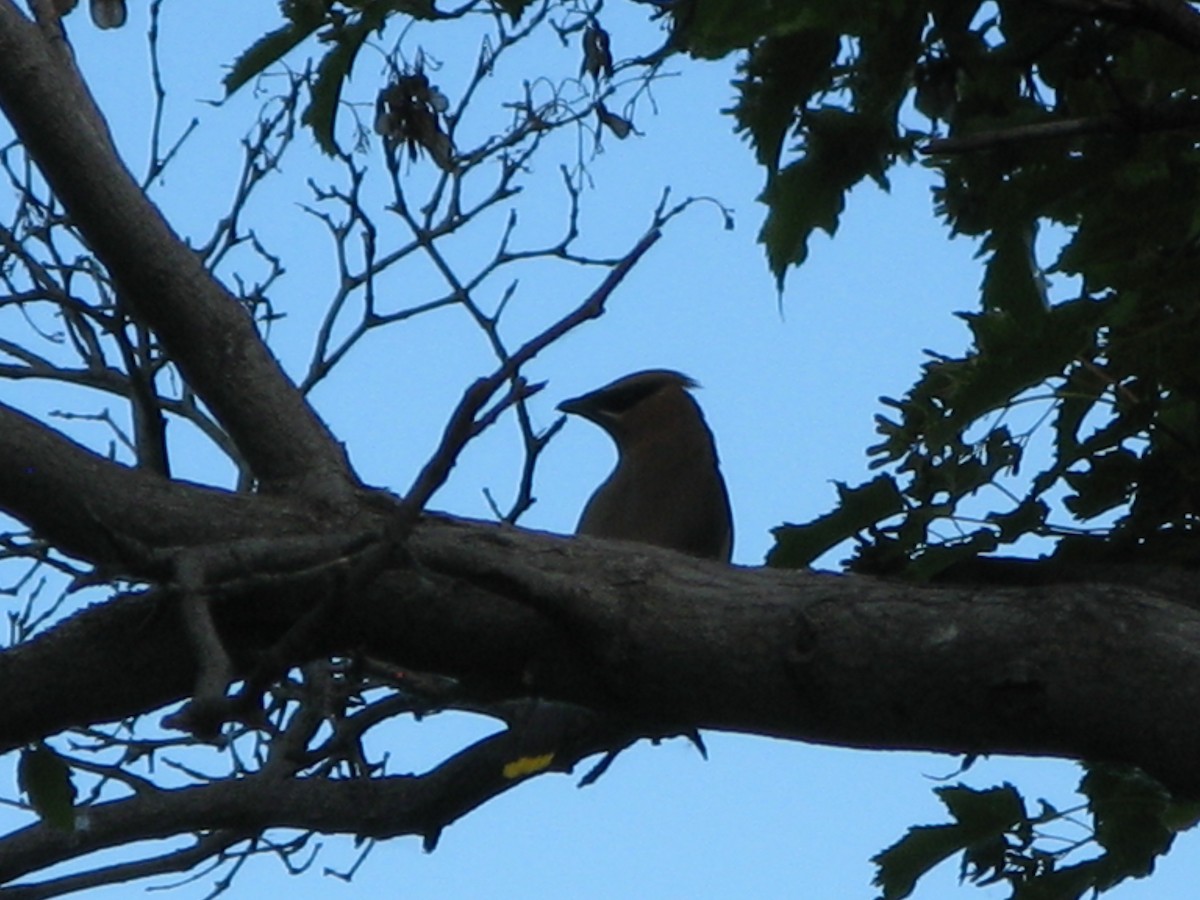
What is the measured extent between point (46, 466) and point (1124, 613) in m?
1.33

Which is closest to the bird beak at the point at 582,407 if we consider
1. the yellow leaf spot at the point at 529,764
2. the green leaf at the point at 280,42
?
the yellow leaf spot at the point at 529,764

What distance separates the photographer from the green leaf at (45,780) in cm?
274

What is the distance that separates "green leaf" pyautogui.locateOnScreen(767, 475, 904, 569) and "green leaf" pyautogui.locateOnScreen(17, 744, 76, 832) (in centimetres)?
96

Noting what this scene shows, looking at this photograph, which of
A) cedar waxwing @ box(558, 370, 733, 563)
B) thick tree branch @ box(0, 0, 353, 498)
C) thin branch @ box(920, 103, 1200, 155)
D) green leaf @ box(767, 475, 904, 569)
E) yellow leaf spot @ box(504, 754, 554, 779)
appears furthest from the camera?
cedar waxwing @ box(558, 370, 733, 563)

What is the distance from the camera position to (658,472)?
263 inches

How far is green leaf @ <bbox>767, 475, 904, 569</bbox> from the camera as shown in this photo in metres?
2.80

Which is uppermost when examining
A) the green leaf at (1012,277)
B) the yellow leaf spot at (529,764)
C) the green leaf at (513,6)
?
the green leaf at (513,6)

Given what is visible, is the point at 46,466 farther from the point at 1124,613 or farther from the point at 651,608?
the point at 1124,613

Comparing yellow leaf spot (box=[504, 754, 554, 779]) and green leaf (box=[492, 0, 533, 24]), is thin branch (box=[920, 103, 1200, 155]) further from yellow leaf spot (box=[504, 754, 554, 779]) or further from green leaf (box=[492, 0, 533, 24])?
yellow leaf spot (box=[504, 754, 554, 779])

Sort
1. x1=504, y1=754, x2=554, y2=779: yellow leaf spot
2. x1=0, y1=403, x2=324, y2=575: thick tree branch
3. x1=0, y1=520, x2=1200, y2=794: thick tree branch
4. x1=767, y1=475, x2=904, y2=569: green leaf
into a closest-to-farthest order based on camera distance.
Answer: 1. x1=0, y1=520, x2=1200, y2=794: thick tree branch
2. x1=0, y1=403, x2=324, y2=575: thick tree branch
3. x1=767, y1=475, x2=904, y2=569: green leaf
4. x1=504, y1=754, x2=554, y2=779: yellow leaf spot

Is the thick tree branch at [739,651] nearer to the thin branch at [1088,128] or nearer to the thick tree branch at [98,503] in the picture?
the thick tree branch at [98,503]

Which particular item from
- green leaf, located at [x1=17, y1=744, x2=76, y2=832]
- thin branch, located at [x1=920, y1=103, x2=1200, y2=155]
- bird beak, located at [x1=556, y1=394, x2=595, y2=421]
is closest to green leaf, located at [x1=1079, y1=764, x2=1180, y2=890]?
thin branch, located at [x1=920, y1=103, x2=1200, y2=155]

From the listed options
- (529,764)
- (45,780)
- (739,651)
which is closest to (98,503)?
(45,780)

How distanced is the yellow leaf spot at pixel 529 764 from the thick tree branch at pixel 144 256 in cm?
73
